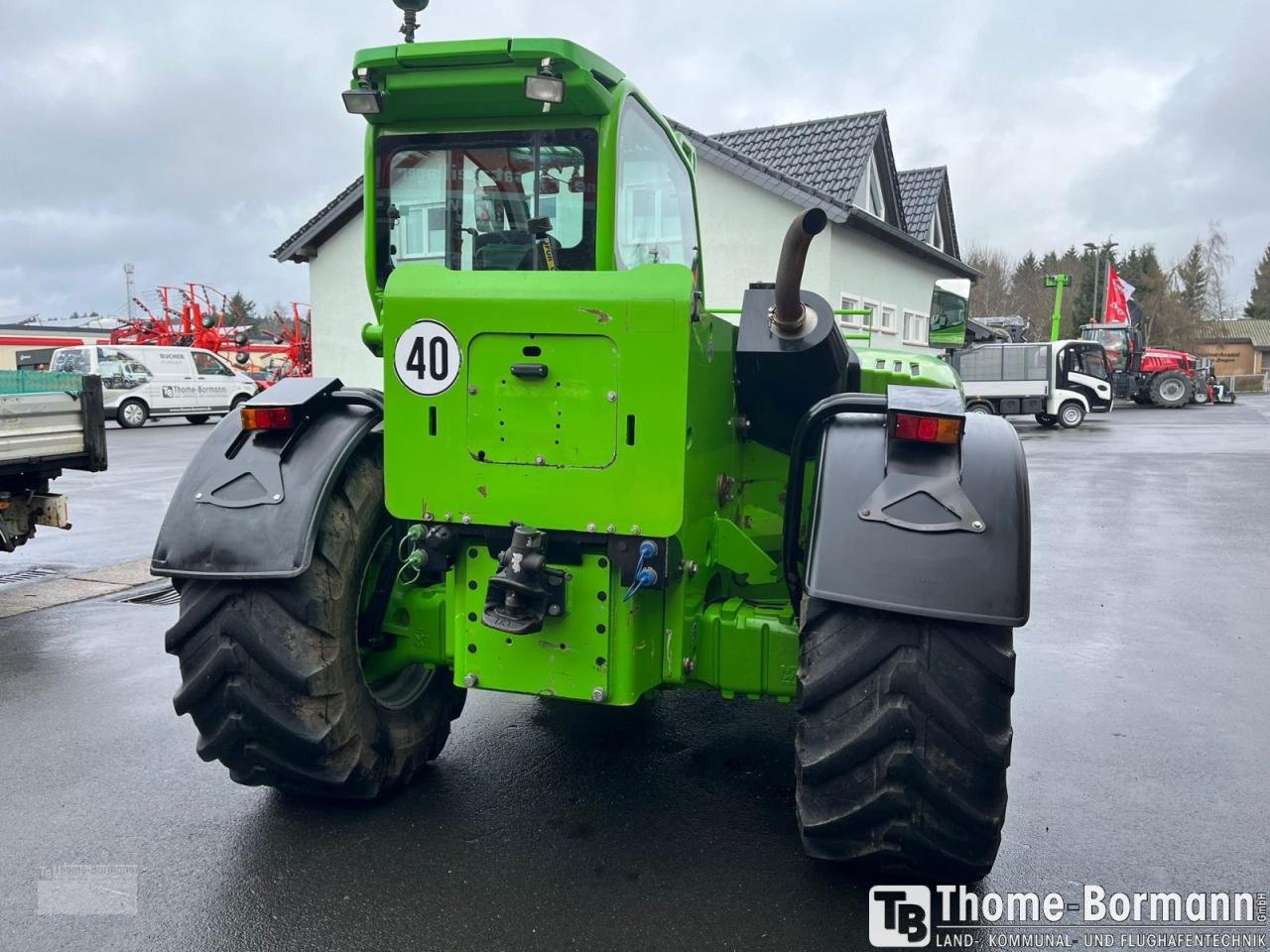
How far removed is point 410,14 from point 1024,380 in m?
24.6

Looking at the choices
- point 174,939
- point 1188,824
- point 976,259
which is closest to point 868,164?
point 1188,824

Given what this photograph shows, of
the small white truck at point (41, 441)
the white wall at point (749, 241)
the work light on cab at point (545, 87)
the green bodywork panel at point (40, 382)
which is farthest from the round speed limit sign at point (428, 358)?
the white wall at point (749, 241)

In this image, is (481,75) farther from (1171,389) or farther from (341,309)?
(1171,389)

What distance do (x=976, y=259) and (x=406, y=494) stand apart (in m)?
93.4

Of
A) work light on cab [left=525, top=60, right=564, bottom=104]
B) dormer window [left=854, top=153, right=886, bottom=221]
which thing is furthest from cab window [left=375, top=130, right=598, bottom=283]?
dormer window [left=854, top=153, right=886, bottom=221]

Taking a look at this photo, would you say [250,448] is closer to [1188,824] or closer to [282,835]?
[282,835]

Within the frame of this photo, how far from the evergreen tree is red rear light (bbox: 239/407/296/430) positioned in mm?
115457

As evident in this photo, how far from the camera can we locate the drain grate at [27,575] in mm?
7590

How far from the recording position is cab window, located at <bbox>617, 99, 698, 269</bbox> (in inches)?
136

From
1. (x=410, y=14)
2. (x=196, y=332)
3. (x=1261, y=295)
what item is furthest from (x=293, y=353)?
(x=1261, y=295)

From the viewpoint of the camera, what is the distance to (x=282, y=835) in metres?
3.30

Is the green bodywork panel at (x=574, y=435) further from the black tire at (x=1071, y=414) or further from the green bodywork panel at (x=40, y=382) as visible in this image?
the black tire at (x=1071, y=414)

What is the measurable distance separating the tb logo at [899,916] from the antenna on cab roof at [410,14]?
3323 mm

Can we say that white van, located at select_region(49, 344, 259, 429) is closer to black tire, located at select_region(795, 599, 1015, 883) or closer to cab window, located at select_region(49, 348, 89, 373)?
cab window, located at select_region(49, 348, 89, 373)
